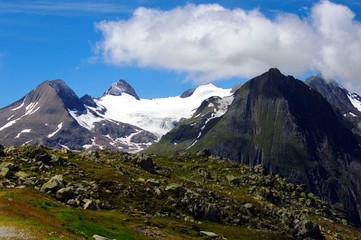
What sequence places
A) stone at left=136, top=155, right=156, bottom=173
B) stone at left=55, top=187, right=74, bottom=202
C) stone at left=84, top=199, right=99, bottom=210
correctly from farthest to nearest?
stone at left=136, top=155, right=156, bottom=173 < stone at left=84, top=199, right=99, bottom=210 < stone at left=55, top=187, right=74, bottom=202

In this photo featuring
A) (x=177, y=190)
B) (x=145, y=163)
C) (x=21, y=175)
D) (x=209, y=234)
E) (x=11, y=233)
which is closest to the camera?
(x=11, y=233)

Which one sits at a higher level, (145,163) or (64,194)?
(145,163)

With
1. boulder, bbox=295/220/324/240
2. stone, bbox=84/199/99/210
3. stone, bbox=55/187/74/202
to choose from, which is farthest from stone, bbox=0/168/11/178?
boulder, bbox=295/220/324/240

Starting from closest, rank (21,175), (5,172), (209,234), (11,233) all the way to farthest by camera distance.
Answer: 1. (11,233)
2. (5,172)
3. (209,234)
4. (21,175)

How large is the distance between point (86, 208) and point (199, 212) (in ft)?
99.6

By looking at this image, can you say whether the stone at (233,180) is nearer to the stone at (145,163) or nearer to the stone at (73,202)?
the stone at (145,163)

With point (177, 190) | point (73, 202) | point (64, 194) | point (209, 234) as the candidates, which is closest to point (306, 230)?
point (177, 190)

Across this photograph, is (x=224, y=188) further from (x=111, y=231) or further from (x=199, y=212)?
(x=111, y=231)

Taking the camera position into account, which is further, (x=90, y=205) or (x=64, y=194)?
(x=90, y=205)

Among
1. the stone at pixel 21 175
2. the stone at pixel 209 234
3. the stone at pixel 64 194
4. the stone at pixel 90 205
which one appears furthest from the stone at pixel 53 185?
the stone at pixel 209 234

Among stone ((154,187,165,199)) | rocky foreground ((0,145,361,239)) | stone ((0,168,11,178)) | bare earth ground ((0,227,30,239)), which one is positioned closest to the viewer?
bare earth ground ((0,227,30,239))

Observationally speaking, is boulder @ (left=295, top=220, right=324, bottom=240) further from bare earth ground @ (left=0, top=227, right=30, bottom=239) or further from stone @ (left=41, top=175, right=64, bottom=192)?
bare earth ground @ (left=0, top=227, right=30, bottom=239)

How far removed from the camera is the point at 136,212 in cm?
8594

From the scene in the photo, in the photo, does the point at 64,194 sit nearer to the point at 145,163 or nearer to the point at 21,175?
the point at 21,175
